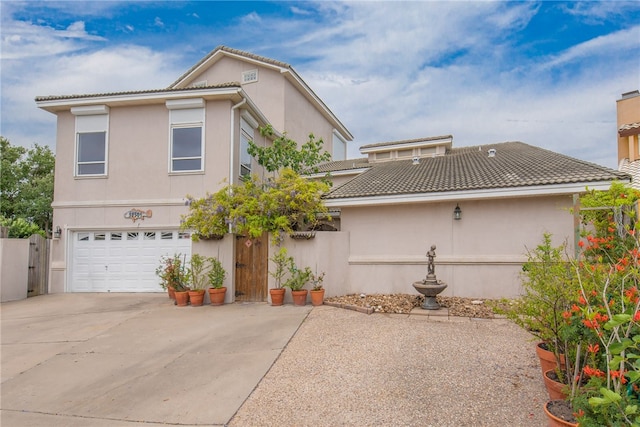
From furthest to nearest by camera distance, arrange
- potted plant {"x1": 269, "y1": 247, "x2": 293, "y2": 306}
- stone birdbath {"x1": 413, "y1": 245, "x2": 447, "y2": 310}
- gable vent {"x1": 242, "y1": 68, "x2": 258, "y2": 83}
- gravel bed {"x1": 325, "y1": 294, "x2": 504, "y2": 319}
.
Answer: gable vent {"x1": 242, "y1": 68, "x2": 258, "y2": 83}, potted plant {"x1": 269, "y1": 247, "x2": 293, "y2": 306}, stone birdbath {"x1": 413, "y1": 245, "x2": 447, "y2": 310}, gravel bed {"x1": 325, "y1": 294, "x2": 504, "y2": 319}

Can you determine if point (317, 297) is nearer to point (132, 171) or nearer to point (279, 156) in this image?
point (279, 156)

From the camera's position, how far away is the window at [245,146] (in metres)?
13.6

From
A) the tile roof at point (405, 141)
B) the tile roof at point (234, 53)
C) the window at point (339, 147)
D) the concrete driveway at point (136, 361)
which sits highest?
the tile roof at point (234, 53)

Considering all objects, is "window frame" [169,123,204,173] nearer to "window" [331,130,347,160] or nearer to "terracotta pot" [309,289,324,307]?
"terracotta pot" [309,289,324,307]

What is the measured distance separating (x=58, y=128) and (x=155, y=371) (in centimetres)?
1239

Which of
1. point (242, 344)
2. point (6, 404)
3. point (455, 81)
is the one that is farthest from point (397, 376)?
point (455, 81)

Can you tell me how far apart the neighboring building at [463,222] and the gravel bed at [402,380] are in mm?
2795

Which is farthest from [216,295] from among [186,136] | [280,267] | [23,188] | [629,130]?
[23,188]

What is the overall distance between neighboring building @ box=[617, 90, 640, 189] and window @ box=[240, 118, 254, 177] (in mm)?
14410

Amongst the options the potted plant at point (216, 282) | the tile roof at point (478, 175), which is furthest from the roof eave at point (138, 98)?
the potted plant at point (216, 282)

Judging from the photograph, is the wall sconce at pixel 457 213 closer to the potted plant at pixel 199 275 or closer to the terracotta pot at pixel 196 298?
the potted plant at pixel 199 275

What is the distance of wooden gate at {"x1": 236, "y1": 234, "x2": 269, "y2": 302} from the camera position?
10727 mm

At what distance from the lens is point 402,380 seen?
191 inches

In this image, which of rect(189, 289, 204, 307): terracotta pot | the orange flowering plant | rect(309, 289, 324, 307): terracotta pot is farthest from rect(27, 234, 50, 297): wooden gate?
the orange flowering plant
